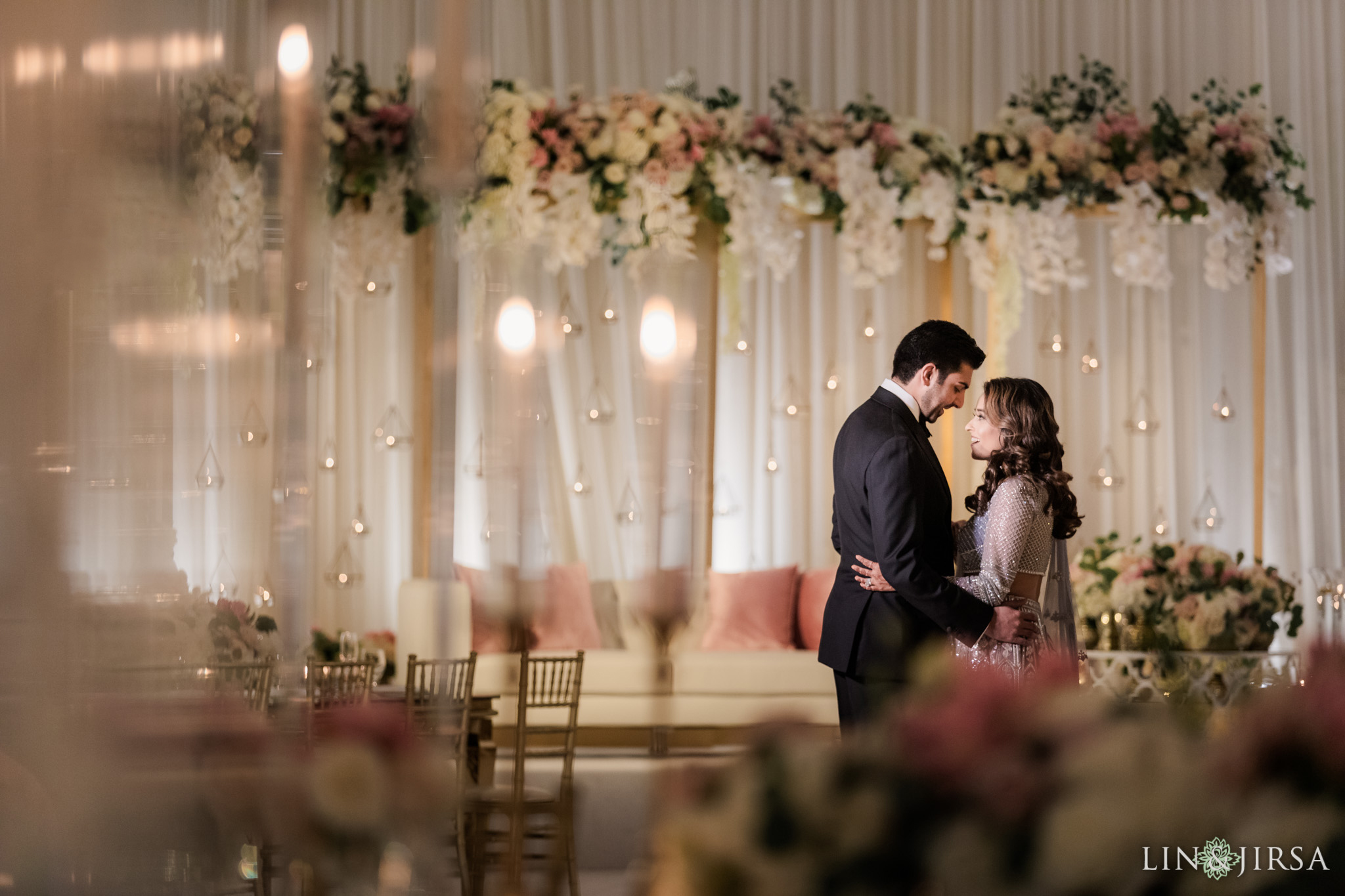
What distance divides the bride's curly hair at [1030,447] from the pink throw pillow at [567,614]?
358cm

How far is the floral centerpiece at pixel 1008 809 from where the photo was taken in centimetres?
63

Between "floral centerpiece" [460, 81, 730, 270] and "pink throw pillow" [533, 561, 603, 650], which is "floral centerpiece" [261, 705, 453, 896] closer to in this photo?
"floral centerpiece" [460, 81, 730, 270]

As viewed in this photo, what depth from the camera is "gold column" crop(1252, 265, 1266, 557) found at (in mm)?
6758

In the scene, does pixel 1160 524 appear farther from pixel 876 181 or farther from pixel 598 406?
pixel 598 406

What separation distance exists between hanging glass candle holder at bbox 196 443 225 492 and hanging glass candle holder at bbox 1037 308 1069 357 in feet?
20.1

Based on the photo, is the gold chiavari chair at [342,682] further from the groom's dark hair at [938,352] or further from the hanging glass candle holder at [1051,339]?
the hanging glass candle holder at [1051,339]

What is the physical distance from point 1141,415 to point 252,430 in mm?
6535

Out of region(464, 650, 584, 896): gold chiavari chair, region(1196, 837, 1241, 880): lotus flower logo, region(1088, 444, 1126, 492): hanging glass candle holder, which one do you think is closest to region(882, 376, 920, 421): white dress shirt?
region(464, 650, 584, 896): gold chiavari chair

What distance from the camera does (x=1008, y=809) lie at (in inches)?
25.5

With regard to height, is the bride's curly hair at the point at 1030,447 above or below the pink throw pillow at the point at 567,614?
above

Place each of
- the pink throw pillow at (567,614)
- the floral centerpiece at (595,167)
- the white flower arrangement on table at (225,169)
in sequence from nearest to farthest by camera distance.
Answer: the white flower arrangement on table at (225,169)
the floral centerpiece at (595,167)
the pink throw pillow at (567,614)

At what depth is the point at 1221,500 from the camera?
7.06 m

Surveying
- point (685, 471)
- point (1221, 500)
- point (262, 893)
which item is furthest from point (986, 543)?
point (1221, 500)

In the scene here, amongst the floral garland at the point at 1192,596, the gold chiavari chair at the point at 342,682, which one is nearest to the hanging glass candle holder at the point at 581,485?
the floral garland at the point at 1192,596
